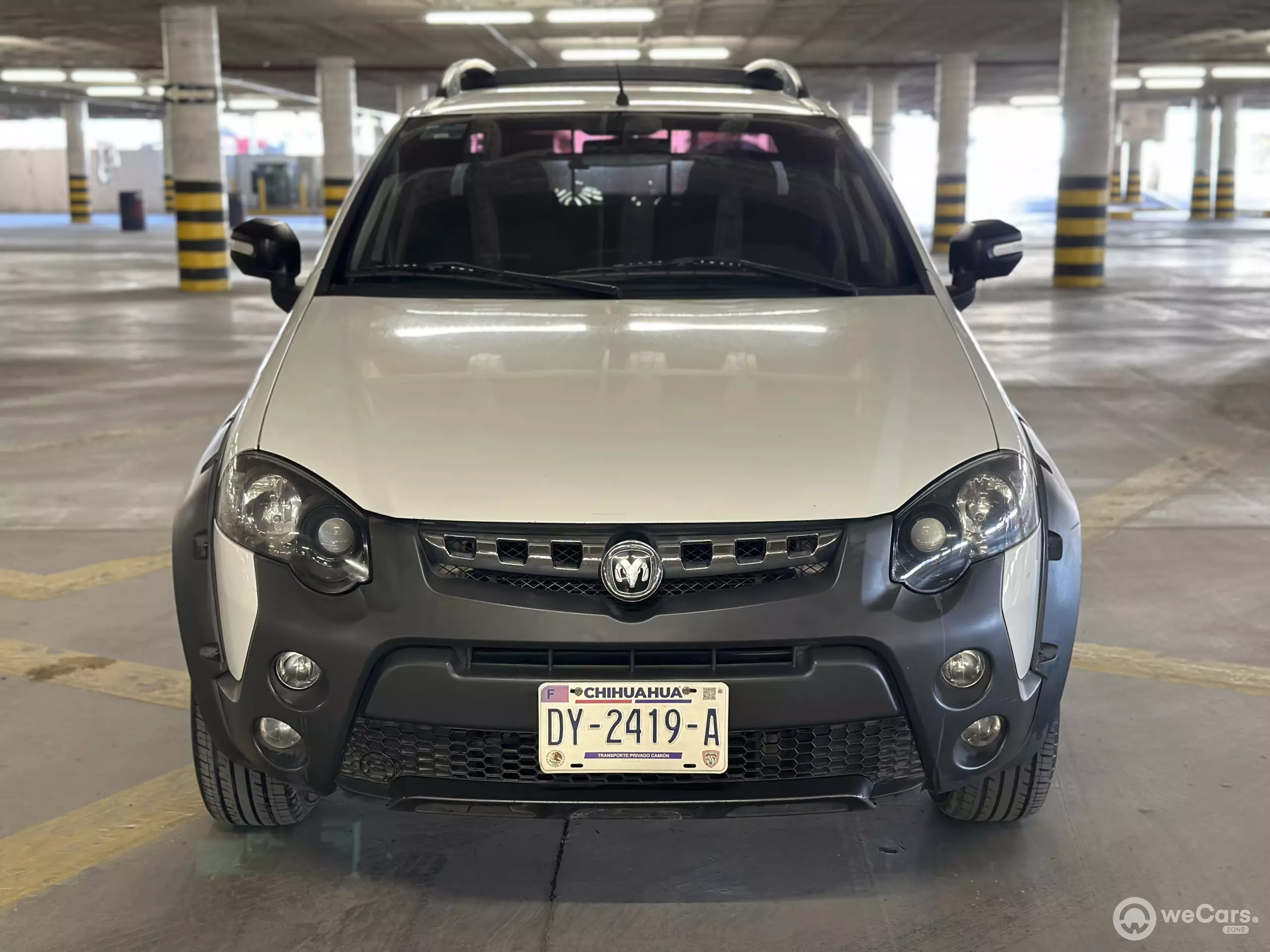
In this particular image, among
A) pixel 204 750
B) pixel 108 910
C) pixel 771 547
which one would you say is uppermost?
pixel 771 547

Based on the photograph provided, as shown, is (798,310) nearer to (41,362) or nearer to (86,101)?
(41,362)

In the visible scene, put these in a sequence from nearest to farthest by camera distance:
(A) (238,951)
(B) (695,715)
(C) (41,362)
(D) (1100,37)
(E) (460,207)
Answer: (B) (695,715)
(A) (238,951)
(E) (460,207)
(C) (41,362)
(D) (1100,37)

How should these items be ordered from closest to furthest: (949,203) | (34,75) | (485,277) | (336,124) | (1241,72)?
(485,277) → (949,203) → (336,124) → (1241,72) → (34,75)

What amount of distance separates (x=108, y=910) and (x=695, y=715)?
1.14 metres

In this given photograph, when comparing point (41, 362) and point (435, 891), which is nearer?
point (435, 891)

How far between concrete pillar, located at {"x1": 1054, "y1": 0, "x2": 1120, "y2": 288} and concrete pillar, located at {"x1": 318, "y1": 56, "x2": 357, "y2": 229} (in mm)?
14652

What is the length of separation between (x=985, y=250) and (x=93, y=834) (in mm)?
2451

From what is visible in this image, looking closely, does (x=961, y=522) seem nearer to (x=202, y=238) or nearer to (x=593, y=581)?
(x=593, y=581)

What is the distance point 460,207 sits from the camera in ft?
10.8

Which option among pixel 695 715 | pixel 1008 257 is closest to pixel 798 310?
pixel 1008 257

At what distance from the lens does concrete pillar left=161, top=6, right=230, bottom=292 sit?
1755 cm

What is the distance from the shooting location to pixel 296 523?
213cm

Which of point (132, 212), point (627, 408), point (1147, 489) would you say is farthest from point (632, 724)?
point (132, 212)

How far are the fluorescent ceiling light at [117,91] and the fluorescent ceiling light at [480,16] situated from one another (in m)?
18.4
